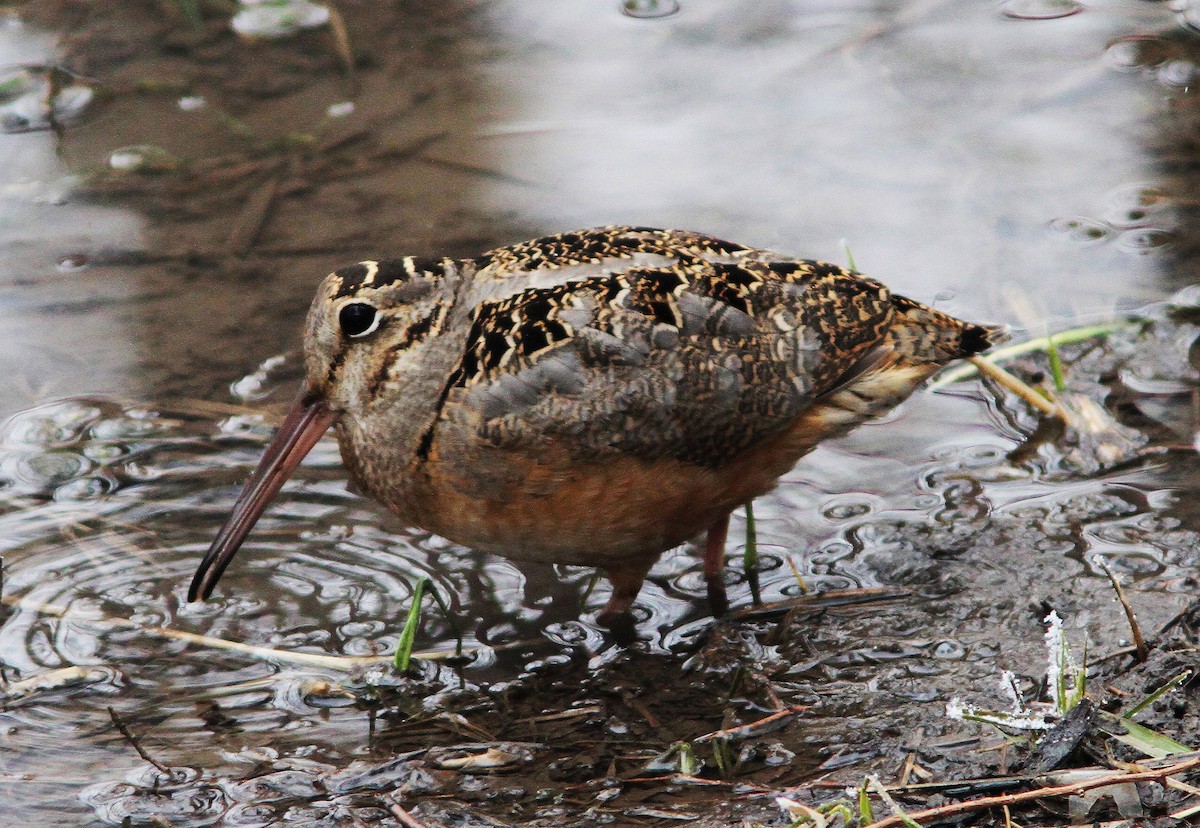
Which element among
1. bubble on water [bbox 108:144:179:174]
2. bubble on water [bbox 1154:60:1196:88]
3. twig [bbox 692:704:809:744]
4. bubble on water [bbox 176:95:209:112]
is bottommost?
twig [bbox 692:704:809:744]

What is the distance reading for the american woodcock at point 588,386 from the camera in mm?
4324

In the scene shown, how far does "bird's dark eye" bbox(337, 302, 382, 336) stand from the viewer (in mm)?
4477

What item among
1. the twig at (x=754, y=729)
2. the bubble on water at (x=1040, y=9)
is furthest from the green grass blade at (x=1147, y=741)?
the bubble on water at (x=1040, y=9)

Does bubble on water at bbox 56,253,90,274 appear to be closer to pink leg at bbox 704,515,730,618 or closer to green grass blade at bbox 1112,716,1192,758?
pink leg at bbox 704,515,730,618

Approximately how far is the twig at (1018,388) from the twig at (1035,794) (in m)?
2.26

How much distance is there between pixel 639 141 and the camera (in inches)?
293

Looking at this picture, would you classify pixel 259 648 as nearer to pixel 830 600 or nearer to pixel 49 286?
pixel 830 600

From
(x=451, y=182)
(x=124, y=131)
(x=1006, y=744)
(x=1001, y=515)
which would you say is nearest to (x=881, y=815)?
(x=1006, y=744)

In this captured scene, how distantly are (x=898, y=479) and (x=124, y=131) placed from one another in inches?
174

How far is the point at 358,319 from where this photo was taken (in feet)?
14.8

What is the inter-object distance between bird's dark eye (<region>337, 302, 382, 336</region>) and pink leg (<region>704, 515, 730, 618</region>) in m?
1.29

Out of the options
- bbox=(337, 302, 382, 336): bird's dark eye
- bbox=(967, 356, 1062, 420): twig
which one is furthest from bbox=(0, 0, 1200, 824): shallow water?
bbox=(337, 302, 382, 336): bird's dark eye

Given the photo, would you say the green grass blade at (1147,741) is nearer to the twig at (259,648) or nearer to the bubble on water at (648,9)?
the twig at (259,648)

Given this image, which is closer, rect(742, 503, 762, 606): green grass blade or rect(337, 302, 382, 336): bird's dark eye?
rect(337, 302, 382, 336): bird's dark eye
